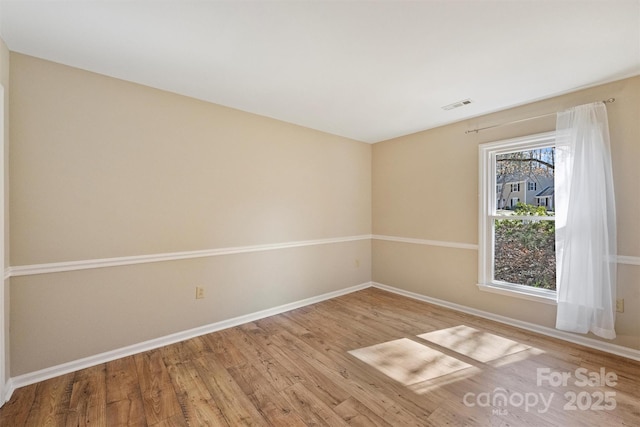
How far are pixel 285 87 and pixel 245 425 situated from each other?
2637mm

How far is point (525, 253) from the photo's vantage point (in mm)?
2975

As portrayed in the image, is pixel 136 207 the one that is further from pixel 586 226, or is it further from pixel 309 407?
pixel 586 226

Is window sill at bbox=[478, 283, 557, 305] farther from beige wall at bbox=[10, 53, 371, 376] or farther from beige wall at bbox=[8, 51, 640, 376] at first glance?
beige wall at bbox=[10, 53, 371, 376]

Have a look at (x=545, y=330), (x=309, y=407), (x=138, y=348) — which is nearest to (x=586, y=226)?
(x=545, y=330)

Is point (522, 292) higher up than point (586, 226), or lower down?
lower down

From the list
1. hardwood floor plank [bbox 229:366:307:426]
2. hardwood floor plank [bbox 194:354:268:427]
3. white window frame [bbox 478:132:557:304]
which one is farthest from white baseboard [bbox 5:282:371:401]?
white window frame [bbox 478:132:557:304]

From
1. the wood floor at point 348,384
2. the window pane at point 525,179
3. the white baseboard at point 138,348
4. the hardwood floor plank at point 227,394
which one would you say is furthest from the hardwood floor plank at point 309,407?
the window pane at point 525,179

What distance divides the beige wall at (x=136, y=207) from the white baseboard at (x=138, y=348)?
5 centimetres

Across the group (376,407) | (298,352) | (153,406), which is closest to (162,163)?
(153,406)

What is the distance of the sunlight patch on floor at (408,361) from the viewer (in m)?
2.07

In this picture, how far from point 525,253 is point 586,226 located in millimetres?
699

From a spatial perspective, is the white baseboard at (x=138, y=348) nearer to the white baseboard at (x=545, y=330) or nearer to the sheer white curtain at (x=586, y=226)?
the white baseboard at (x=545, y=330)

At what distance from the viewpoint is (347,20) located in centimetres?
161

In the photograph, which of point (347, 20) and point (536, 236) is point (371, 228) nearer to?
point (536, 236)
